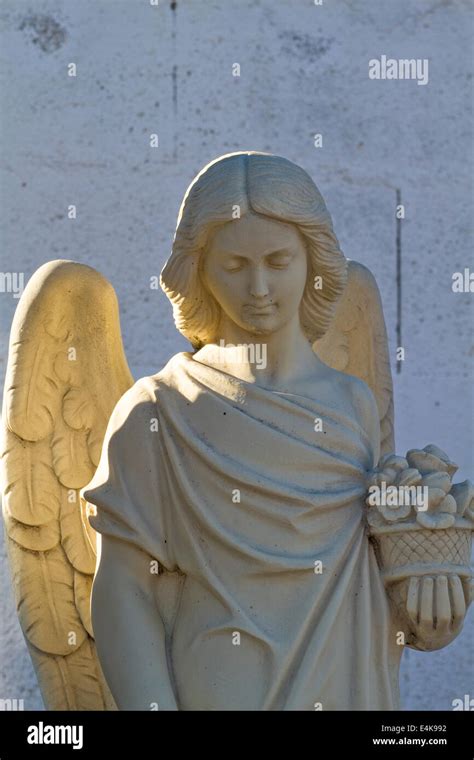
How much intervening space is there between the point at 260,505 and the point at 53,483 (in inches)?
18.7

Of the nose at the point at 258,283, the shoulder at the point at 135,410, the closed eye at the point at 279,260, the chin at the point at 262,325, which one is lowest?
the shoulder at the point at 135,410

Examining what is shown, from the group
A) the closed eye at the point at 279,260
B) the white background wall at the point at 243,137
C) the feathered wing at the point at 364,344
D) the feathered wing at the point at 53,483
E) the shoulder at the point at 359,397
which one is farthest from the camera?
the white background wall at the point at 243,137

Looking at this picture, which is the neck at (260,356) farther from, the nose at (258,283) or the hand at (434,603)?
the hand at (434,603)

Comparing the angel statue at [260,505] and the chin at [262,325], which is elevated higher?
the chin at [262,325]

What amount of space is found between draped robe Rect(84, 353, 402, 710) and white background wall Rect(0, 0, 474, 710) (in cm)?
139

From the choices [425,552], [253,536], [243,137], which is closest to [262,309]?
[253,536]

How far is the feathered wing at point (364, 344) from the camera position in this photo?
16.2ft

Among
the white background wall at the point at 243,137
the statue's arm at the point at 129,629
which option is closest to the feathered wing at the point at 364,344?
the statue's arm at the point at 129,629

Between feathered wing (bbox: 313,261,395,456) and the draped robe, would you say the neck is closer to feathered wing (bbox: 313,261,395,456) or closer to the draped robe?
the draped robe

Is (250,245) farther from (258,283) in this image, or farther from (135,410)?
(135,410)

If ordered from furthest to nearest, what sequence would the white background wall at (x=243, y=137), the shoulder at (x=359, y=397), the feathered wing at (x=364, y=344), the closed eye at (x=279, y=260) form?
1. the white background wall at (x=243, y=137)
2. the feathered wing at (x=364, y=344)
3. the shoulder at (x=359, y=397)
4. the closed eye at (x=279, y=260)

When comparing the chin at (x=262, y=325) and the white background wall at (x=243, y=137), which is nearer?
the chin at (x=262, y=325)

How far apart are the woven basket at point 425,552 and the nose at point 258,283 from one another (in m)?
0.44
